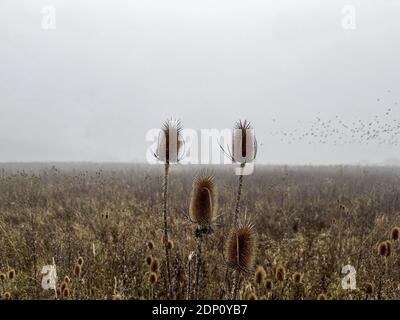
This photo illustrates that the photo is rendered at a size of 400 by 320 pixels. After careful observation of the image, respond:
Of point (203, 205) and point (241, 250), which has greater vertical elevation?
point (203, 205)

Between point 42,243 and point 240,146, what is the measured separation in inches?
179

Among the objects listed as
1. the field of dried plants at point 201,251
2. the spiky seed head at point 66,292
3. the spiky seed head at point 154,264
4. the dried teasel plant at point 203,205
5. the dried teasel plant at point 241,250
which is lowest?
the field of dried plants at point 201,251

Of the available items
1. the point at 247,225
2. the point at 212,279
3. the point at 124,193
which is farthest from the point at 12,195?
the point at 247,225

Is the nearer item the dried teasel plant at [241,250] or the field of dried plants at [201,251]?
the dried teasel plant at [241,250]

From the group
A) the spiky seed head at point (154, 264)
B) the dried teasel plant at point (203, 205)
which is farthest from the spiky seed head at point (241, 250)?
the spiky seed head at point (154, 264)

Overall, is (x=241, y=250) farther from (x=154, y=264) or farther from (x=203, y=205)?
(x=154, y=264)

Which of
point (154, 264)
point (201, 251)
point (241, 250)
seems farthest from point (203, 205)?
point (154, 264)

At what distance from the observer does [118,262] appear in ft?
18.0

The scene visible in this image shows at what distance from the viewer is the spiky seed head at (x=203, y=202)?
3562 mm

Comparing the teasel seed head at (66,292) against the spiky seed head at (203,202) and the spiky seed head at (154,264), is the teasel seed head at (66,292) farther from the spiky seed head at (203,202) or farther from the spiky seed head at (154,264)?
the spiky seed head at (203,202)

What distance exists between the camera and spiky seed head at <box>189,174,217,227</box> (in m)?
3.56

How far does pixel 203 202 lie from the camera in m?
3.62

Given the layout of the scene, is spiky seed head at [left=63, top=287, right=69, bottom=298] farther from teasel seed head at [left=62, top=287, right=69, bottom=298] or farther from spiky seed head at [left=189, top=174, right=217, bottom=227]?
spiky seed head at [left=189, top=174, right=217, bottom=227]

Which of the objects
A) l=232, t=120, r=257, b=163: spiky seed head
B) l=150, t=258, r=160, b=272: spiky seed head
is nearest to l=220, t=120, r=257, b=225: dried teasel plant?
l=232, t=120, r=257, b=163: spiky seed head
